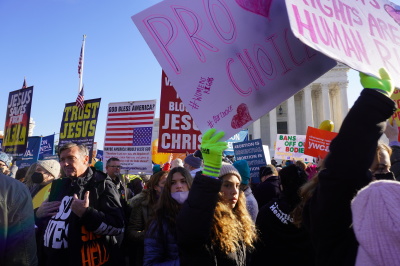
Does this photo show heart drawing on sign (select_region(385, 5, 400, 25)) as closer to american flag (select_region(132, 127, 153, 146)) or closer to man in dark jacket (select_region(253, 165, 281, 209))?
man in dark jacket (select_region(253, 165, 281, 209))

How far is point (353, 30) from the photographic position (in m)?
1.57

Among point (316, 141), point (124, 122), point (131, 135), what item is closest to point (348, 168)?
point (316, 141)

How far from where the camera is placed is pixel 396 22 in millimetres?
1860

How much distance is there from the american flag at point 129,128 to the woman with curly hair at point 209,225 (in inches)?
190

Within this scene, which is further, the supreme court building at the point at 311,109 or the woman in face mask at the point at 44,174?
the supreme court building at the point at 311,109

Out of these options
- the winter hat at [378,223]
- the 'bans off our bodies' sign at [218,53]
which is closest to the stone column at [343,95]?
the 'bans off our bodies' sign at [218,53]

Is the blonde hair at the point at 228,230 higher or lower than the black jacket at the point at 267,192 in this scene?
lower

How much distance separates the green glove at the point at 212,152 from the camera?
5.89 ft

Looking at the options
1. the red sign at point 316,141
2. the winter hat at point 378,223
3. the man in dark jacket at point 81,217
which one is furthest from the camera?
the red sign at point 316,141

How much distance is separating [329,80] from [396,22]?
45.5 m

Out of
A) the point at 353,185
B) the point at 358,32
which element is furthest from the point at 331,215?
the point at 358,32

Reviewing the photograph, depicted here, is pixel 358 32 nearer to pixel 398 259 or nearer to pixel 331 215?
pixel 331 215

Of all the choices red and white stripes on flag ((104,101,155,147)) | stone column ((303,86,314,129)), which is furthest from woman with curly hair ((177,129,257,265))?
stone column ((303,86,314,129))

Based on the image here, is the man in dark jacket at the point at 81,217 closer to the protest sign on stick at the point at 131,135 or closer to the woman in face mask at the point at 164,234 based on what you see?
the woman in face mask at the point at 164,234
